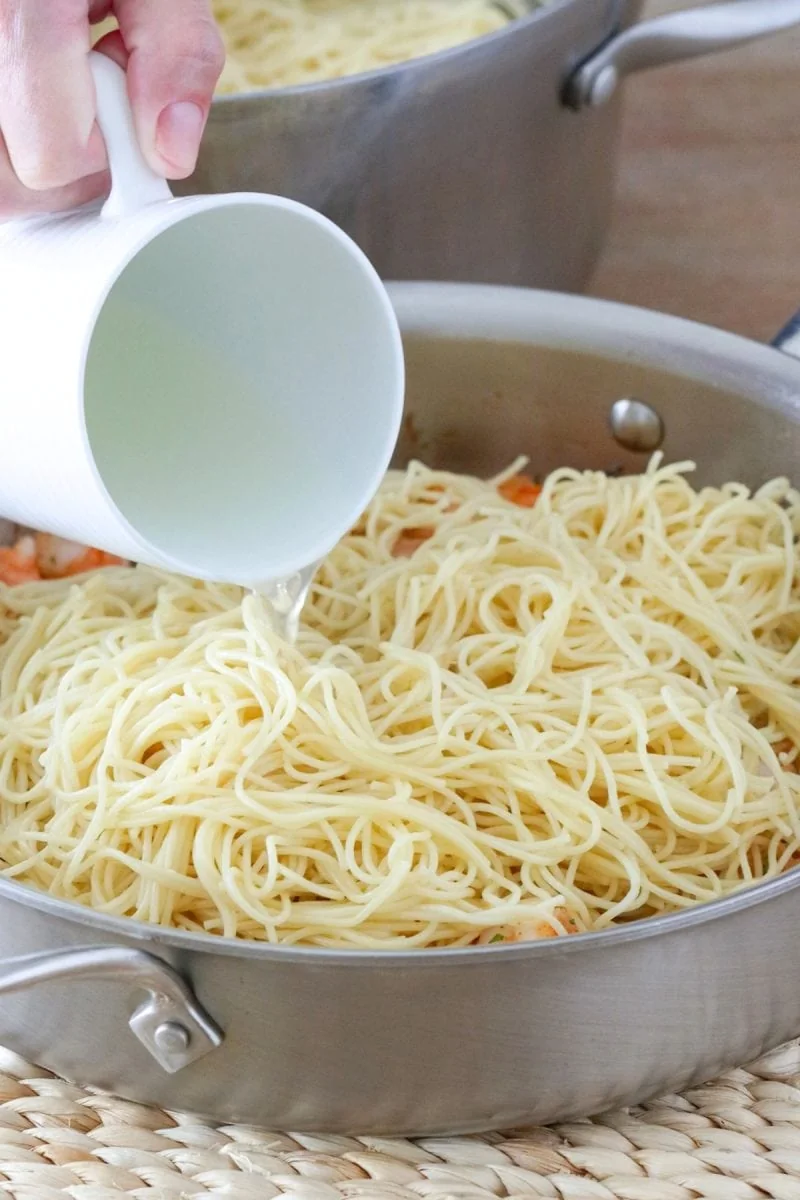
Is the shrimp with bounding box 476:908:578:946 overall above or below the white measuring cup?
below

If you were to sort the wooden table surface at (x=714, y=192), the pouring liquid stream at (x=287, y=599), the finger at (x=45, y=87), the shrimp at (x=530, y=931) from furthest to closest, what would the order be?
the wooden table surface at (x=714, y=192), the pouring liquid stream at (x=287, y=599), the shrimp at (x=530, y=931), the finger at (x=45, y=87)

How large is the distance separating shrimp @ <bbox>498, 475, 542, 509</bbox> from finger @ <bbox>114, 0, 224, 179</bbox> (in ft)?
2.66

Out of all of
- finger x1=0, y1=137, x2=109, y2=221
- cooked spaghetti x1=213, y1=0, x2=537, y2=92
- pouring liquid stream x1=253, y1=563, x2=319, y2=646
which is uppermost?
finger x1=0, y1=137, x2=109, y2=221

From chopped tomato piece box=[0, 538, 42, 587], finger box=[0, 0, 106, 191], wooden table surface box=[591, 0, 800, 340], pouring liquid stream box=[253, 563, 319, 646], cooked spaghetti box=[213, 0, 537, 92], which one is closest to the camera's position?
finger box=[0, 0, 106, 191]

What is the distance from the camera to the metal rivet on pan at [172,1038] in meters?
1.12

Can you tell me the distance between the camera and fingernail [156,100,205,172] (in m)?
1.16

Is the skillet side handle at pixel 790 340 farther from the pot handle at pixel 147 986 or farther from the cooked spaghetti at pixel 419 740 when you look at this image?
the pot handle at pixel 147 986

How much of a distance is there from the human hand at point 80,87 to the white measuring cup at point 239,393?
0.08 meters

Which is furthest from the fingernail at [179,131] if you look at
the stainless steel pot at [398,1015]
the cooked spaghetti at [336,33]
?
the cooked spaghetti at [336,33]

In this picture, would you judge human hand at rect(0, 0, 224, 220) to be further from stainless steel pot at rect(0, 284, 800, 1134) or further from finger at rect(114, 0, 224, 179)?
stainless steel pot at rect(0, 284, 800, 1134)

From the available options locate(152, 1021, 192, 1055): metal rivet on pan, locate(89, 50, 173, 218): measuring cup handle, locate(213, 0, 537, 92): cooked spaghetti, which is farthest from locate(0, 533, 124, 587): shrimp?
locate(213, 0, 537, 92): cooked spaghetti

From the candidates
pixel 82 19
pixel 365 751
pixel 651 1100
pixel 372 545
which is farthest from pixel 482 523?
pixel 82 19

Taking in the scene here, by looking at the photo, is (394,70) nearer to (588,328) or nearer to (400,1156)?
(588,328)

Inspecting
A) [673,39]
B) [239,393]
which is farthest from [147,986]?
[673,39]
